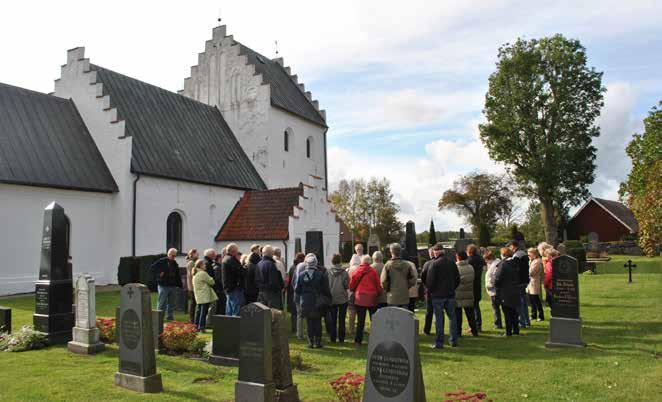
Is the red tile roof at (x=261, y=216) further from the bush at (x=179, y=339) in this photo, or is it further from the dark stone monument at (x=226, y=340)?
the dark stone monument at (x=226, y=340)

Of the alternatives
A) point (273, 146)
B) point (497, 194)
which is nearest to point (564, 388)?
point (273, 146)

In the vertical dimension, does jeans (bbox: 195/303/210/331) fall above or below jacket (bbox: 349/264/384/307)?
below

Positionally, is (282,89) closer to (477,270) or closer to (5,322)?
(477,270)

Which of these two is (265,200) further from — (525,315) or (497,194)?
(497,194)

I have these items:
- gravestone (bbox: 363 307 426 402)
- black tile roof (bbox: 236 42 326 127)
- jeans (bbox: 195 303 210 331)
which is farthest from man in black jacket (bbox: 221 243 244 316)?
black tile roof (bbox: 236 42 326 127)

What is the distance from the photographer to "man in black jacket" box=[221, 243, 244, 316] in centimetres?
1041

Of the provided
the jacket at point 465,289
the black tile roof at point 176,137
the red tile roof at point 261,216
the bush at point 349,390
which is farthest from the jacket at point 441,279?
the black tile roof at point 176,137

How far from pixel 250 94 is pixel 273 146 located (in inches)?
125

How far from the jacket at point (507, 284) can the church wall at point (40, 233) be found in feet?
50.1

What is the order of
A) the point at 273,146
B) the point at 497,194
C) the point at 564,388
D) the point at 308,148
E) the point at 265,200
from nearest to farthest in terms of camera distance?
1. the point at 564,388
2. the point at 265,200
3. the point at 273,146
4. the point at 308,148
5. the point at 497,194

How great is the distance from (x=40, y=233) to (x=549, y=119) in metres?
32.3

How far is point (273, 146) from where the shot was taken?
94.0 feet

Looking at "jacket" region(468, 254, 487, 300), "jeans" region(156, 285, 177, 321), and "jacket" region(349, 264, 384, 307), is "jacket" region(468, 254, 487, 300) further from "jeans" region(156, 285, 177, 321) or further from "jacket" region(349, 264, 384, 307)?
"jeans" region(156, 285, 177, 321)

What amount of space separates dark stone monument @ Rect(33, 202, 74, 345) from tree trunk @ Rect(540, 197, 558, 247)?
107 feet
